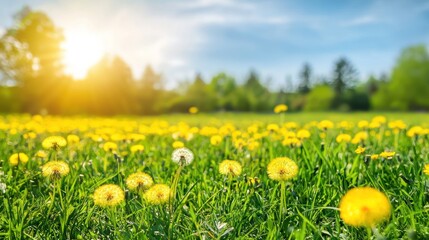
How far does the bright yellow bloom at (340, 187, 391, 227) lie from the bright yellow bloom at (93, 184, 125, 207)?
85 centimetres

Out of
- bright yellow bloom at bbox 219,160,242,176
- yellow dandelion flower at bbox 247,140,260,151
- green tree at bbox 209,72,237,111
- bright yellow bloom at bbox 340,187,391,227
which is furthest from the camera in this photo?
green tree at bbox 209,72,237,111

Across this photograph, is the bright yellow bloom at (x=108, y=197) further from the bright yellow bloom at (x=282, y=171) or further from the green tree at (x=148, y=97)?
the green tree at (x=148, y=97)

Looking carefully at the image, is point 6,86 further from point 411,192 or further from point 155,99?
point 411,192

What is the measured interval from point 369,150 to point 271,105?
46225mm

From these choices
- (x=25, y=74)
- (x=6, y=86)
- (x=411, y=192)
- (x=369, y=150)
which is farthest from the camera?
(x=6, y=86)

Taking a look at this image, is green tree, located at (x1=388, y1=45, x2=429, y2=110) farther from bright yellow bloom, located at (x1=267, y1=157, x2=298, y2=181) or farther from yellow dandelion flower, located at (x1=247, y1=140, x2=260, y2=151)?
bright yellow bloom, located at (x1=267, y1=157, x2=298, y2=181)

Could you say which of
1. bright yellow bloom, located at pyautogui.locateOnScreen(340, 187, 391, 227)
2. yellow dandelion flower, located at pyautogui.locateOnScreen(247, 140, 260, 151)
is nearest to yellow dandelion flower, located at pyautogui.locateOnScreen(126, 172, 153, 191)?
bright yellow bloom, located at pyautogui.locateOnScreen(340, 187, 391, 227)

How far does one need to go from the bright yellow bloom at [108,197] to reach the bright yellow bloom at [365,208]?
855 mm

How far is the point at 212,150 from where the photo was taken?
3.52 metres

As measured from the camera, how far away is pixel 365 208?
3.36ft

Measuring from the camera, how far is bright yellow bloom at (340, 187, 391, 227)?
1.02 metres

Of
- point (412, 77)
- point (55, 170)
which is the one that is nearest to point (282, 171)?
point (55, 170)

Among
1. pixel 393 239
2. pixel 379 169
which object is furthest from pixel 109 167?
→ pixel 393 239

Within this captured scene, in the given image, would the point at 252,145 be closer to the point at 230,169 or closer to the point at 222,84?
the point at 230,169
